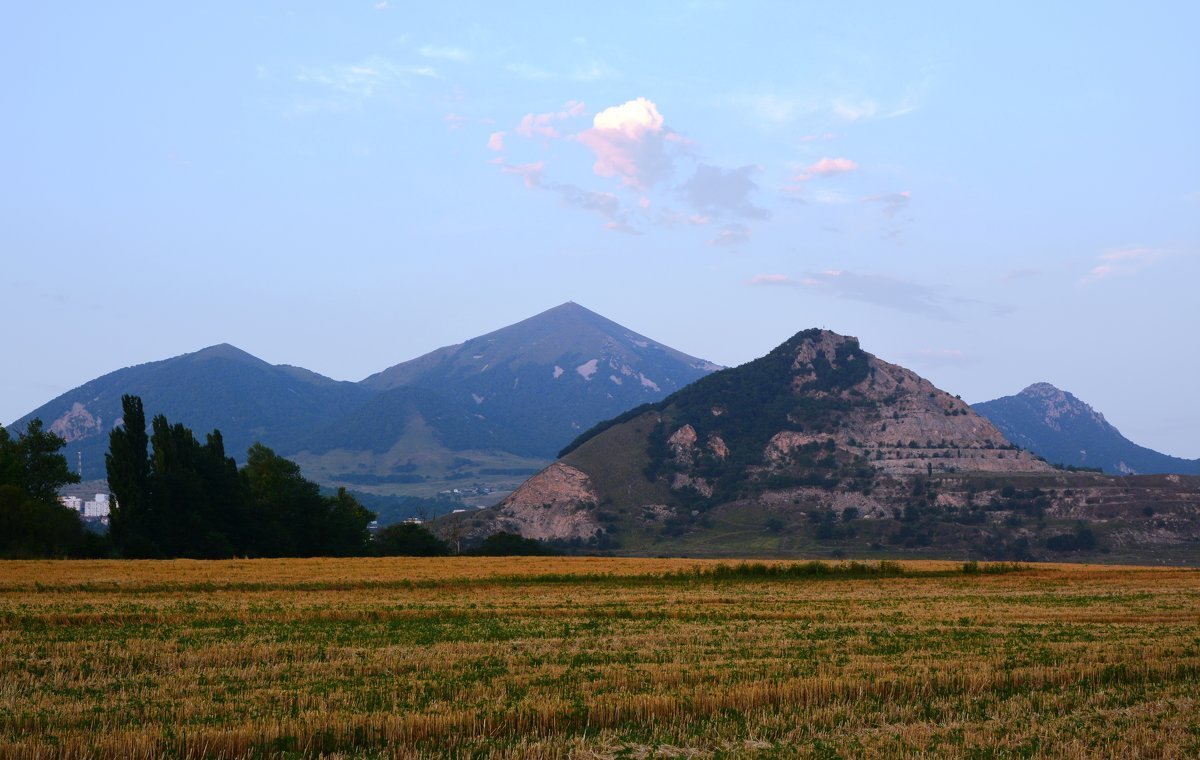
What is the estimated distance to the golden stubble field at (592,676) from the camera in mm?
14789

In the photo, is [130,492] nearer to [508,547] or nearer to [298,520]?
[298,520]

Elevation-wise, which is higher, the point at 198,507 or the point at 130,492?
the point at 130,492

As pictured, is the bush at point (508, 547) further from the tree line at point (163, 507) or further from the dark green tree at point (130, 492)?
the dark green tree at point (130, 492)

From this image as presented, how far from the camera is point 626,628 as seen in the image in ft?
96.7

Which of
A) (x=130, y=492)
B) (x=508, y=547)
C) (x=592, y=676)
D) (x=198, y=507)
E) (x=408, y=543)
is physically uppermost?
(x=130, y=492)

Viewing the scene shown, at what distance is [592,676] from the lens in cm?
1977

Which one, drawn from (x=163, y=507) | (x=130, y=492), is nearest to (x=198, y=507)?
(x=163, y=507)

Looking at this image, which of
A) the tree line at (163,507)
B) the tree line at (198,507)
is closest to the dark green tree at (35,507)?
the tree line at (163,507)

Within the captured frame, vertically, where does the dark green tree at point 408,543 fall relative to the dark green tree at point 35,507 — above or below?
below

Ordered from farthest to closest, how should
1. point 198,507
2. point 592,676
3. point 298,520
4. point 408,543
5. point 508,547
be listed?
point 508,547, point 408,543, point 298,520, point 198,507, point 592,676

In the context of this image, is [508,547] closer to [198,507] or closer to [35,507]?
[198,507]

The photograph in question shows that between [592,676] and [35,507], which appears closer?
[592,676]

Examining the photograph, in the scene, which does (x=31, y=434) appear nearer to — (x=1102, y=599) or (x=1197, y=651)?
(x=1102, y=599)

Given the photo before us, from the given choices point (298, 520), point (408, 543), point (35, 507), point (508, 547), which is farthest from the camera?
point (508, 547)
